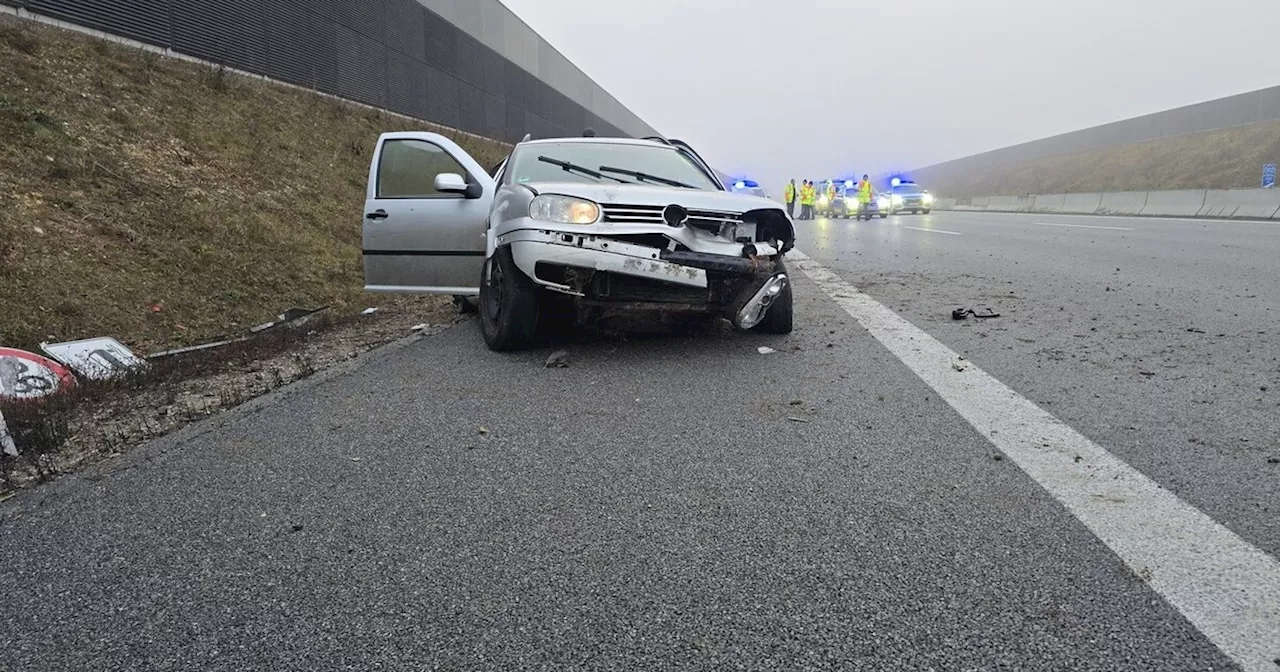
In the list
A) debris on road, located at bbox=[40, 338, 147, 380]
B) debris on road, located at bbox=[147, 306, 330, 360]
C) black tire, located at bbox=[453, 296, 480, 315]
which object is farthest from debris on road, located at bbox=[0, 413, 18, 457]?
black tire, located at bbox=[453, 296, 480, 315]

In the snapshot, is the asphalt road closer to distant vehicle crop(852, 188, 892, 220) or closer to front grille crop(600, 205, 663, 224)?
front grille crop(600, 205, 663, 224)

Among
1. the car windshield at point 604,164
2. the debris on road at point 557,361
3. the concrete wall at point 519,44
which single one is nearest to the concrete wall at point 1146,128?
the concrete wall at point 519,44

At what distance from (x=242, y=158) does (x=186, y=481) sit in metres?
9.45

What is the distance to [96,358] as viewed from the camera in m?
4.84

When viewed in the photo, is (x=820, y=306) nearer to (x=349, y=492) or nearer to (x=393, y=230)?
(x=393, y=230)

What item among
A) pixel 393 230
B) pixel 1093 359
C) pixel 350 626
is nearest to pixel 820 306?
pixel 1093 359

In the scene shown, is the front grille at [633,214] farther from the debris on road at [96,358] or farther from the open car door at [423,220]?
the debris on road at [96,358]

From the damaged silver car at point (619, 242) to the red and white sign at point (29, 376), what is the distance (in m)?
2.43

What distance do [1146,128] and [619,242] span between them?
64.6 m

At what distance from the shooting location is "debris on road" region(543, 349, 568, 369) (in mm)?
4578

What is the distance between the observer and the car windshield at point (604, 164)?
540cm

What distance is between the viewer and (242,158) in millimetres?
10828

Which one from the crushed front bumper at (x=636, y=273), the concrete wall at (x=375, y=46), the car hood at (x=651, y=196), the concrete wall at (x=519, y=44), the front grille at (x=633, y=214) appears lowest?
the crushed front bumper at (x=636, y=273)

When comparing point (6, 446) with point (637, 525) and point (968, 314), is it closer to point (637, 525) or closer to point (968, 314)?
point (637, 525)
